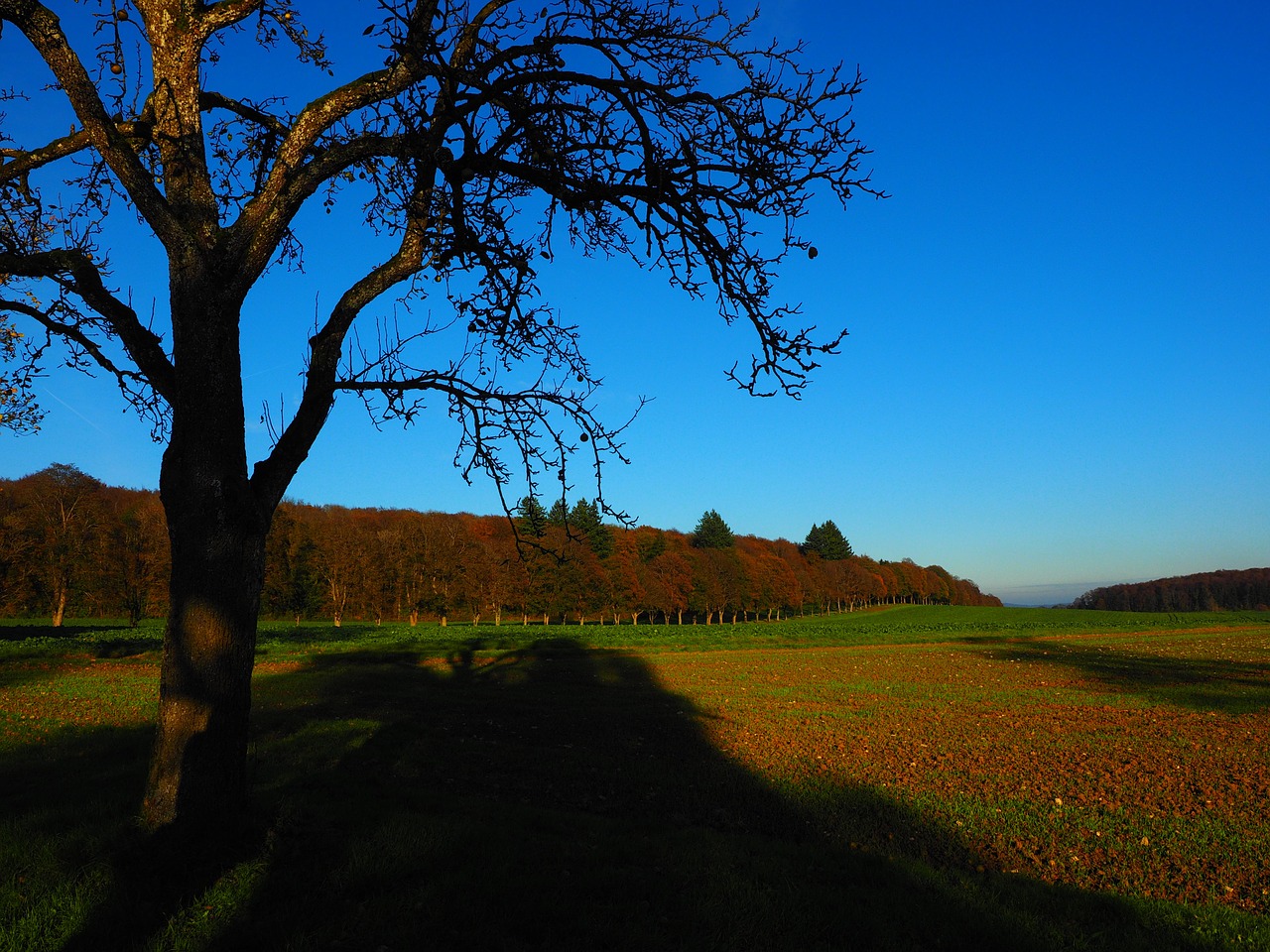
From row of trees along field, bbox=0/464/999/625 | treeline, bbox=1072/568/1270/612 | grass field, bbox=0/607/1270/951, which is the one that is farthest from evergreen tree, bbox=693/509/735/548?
grass field, bbox=0/607/1270/951

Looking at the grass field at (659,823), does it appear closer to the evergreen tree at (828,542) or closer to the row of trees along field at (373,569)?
the row of trees along field at (373,569)

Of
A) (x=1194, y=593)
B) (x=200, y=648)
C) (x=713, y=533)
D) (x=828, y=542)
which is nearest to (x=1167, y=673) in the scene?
(x=200, y=648)

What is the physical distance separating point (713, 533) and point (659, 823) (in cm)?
12086

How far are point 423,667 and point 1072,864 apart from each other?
22.7 m

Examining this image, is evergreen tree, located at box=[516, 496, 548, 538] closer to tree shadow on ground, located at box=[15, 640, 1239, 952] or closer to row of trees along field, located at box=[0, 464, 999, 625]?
tree shadow on ground, located at box=[15, 640, 1239, 952]

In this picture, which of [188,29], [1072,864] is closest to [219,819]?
[188,29]

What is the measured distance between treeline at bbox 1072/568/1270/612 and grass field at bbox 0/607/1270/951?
137150mm

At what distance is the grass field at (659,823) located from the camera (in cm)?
488

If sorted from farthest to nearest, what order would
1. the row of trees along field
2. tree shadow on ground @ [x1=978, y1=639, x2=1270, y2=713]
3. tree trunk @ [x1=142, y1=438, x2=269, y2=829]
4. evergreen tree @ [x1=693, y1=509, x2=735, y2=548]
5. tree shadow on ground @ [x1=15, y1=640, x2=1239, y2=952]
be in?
evergreen tree @ [x1=693, y1=509, x2=735, y2=548] → the row of trees along field → tree shadow on ground @ [x1=978, y1=639, x2=1270, y2=713] → tree trunk @ [x1=142, y1=438, x2=269, y2=829] → tree shadow on ground @ [x1=15, y1=640, x2=1239, y2=952]

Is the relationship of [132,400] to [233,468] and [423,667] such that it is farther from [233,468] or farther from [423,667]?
[423,667]

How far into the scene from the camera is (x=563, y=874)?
5789 mm

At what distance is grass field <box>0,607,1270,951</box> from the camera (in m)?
4.88

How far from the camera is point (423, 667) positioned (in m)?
26.1

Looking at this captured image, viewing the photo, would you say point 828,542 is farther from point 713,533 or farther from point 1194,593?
point 1194,593
